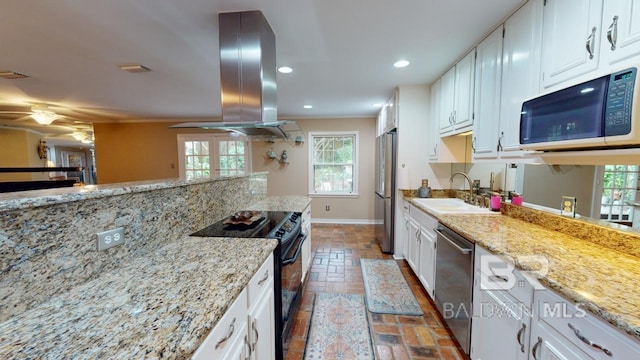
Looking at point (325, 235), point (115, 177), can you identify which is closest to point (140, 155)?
point (115, 177)

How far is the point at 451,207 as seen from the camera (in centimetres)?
249

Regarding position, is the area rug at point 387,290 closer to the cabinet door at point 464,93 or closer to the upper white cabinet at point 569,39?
the cabinet door at point 464,93

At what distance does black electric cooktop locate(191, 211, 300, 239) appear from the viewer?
5.05 feet

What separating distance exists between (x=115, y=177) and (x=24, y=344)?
6.56 m

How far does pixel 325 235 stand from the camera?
4457 millimetres

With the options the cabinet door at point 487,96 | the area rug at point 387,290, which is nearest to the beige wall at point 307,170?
the area rug at point 387,290

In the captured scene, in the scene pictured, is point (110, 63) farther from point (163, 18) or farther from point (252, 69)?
point (252, 69)

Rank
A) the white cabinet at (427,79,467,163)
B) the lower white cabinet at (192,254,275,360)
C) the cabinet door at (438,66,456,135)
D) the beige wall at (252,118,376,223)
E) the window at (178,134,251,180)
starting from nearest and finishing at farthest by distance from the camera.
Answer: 1. the lower white cabinet at (192,254,275,360)
2. the cabinet door at (438,66,456,135)
3. the white cabinet at (427,79,467,163)
4. the beige wall at (252,118,376,223)
5. the window at (178,134,251,180)

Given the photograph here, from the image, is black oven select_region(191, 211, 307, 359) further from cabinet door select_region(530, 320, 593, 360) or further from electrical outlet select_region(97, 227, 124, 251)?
cabinet door select_region(530, 320, 593, 360)

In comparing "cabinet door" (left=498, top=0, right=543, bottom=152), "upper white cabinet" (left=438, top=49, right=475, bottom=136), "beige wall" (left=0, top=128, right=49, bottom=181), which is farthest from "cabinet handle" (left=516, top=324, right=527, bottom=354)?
"beige wall" (left=0, top=128, right=49, bottom=181)

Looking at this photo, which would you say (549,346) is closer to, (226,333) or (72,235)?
(226,333)

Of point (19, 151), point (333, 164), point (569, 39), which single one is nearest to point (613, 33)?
point (569, 39)

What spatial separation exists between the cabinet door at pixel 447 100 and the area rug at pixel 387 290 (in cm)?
171

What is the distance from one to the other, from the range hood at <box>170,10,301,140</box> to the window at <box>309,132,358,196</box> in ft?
11.4
